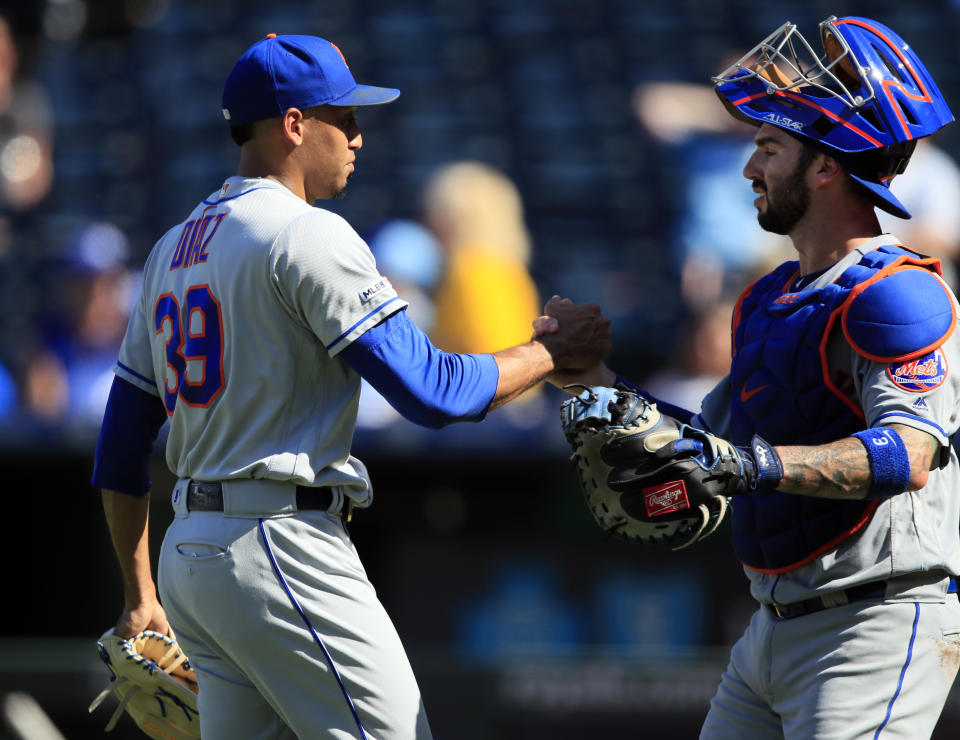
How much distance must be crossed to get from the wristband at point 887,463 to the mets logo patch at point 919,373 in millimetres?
113

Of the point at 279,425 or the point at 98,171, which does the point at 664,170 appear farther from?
the point at 279,425

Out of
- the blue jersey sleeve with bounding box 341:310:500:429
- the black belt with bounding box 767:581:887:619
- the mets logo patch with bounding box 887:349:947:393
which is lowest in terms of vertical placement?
the black belt with bounding box 767:581:887:619

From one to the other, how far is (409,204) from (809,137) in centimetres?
501

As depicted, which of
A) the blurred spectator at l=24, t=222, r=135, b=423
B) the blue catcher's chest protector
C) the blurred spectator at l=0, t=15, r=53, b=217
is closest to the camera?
the blue catcher's chest protector

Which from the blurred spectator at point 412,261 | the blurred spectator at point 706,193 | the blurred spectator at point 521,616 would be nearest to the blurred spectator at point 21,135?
the blurred spectator at point 412,261

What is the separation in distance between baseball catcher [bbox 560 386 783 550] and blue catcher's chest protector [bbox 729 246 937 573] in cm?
14

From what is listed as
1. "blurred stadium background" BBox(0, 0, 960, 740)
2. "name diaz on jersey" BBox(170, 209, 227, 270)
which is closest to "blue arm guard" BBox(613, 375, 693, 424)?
"blurred stadium background" BBox(0, 0, 960, 740)

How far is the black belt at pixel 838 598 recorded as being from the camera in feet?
7.57

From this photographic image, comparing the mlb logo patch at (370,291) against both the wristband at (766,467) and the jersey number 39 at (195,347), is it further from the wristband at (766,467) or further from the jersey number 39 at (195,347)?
the wristband at (766,467)

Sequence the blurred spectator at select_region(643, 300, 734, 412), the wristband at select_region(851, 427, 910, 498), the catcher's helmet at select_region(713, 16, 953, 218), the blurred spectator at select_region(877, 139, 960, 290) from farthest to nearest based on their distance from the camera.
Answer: the blurred spectator at select_region(877, 139, 960, 290), the blurred spectator at select_region(643, 300, 734, 412), the catcher's helmet at select_region(713, 16, 953, 218), the wristband at select_region(851, 427, 910, 498)

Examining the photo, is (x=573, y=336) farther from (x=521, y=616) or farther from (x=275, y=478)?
(x=521, y=616)

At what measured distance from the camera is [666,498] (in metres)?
2.26

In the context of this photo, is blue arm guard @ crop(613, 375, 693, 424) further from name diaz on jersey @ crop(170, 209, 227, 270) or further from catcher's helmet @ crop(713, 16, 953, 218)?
name diaz on jersey @ crop(170, 209, 227, 270)

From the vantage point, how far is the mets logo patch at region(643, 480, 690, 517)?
222 cm
